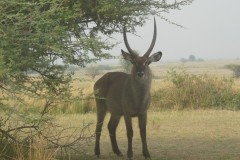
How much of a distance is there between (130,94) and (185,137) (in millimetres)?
3523

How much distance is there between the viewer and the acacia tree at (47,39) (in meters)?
6.25

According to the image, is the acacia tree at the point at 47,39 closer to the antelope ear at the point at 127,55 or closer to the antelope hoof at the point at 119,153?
the antelope ear at the point at 127,55

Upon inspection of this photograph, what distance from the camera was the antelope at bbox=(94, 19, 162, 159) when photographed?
9.86 m

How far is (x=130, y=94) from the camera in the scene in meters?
10.2

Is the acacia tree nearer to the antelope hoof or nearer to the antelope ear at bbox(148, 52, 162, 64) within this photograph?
the antelope ear at bbox(148, 52, 162, 64)

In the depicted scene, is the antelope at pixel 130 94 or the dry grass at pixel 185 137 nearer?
the antelope at pixel 130 94

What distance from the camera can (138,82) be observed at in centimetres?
1010

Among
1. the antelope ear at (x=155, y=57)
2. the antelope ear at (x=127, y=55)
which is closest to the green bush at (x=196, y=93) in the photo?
the antelope ear at (x=155, y=57)

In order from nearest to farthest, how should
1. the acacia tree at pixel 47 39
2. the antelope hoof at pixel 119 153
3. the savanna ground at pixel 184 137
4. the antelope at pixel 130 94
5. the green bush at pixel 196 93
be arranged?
the acacia tree at pixel 47 39 → the antelope at pixel 130 94 → the savanna ground at pixel 184 137 → the antelope hoof at pixel 119 153 → the green bush at pixel 196 93

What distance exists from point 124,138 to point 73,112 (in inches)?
288

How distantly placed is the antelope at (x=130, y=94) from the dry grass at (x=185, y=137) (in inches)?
25.3

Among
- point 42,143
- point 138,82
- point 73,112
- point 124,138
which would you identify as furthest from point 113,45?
point 73,112

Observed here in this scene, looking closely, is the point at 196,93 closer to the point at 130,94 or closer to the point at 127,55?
the point at 130,94

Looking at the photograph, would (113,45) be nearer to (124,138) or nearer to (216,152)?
(216,152)
